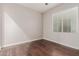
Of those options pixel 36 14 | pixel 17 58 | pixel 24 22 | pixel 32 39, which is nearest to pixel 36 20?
pixel 36 14

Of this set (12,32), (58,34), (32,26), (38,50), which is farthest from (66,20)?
(12,32)

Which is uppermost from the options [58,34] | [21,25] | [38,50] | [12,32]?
[21,25]

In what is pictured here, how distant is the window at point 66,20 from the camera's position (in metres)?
1.65

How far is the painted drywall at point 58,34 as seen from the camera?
5.20 feet

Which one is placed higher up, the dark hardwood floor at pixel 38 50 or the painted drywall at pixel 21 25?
the painted drywall at pixel 21 25

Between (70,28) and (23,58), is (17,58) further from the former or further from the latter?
(70,28)

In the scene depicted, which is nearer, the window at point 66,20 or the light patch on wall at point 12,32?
the light patch on wall at point 12,32

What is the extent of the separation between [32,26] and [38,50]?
21.1 inches

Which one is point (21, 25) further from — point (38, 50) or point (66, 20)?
point (66, 20)

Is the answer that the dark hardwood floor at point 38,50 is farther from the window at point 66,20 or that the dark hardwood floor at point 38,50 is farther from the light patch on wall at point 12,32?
the window at point 66,20

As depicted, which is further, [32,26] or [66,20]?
[66,20]

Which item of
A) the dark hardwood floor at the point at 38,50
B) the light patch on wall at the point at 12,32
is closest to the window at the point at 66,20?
the dark hardwood floor at the point at 38,50

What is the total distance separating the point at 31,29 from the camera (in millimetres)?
1470

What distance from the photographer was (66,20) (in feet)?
5.57
